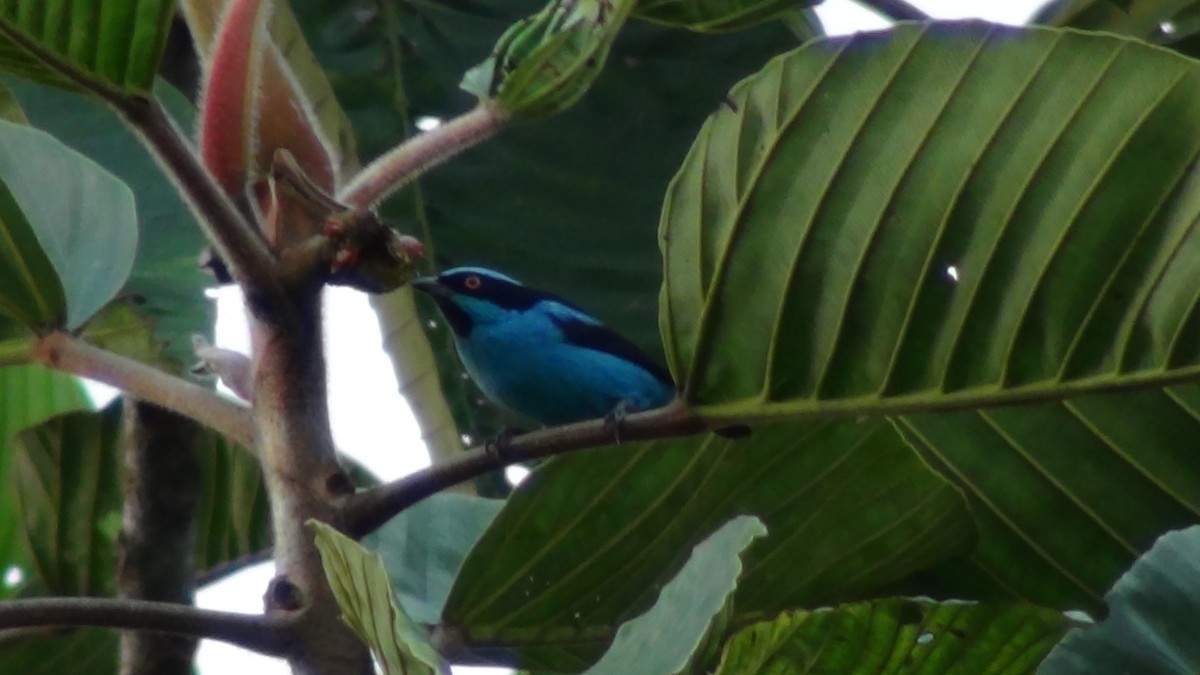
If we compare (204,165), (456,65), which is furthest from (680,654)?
(456,65)

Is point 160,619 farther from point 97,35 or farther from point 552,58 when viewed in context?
point 552,58

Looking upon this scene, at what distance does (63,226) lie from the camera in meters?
1.74

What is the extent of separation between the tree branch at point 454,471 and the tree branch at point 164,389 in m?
0.14

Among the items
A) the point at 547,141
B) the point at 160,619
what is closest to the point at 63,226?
the point at 160,619

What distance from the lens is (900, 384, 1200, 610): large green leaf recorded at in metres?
1.58

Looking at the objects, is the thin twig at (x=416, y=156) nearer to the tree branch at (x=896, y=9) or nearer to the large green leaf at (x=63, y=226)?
the large green leaf at (x=63, y=226)

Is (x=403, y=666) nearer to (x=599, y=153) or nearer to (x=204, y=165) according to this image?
(x=204, y=165)

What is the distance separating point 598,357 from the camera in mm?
2973

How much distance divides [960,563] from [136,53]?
91cm

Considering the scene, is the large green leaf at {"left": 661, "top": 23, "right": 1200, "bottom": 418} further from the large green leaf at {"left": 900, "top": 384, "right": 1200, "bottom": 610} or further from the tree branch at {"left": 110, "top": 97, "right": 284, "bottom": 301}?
the tree branch at {"left": 110, "top": 97, "right": 284, "bottom": 301}

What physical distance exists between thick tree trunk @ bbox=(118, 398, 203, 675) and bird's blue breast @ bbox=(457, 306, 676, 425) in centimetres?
142

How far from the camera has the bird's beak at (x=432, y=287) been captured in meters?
2.92

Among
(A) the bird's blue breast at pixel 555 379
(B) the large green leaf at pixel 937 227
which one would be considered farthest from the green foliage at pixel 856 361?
(A) the bird's blue breast at pixel 555 379

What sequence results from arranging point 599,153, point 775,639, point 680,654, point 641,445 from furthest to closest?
point 599,153
point 641,445
point 775,639
point 680,654
